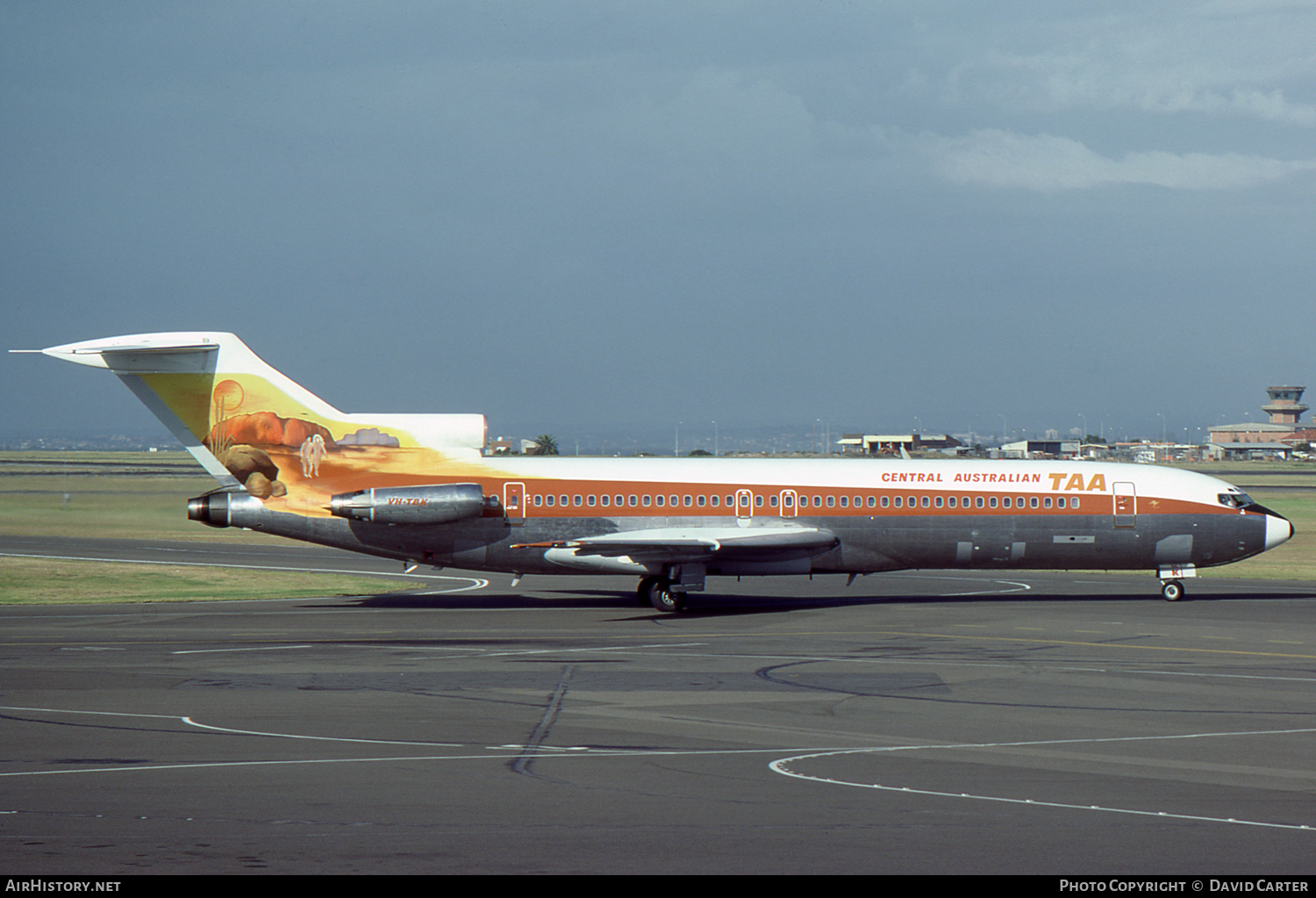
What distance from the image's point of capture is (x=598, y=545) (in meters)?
32.4

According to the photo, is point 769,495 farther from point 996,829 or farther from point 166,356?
point 996,829

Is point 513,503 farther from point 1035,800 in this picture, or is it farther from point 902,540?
point 1035,800

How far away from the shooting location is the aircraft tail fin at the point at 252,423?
Answer: 3372 centimetres

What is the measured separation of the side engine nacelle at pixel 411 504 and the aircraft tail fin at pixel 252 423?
0.94 metres

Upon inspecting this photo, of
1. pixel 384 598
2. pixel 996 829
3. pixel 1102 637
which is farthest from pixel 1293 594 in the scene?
pixel 996 829

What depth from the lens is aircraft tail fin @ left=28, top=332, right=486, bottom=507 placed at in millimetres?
33719

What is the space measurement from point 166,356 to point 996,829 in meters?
28.2

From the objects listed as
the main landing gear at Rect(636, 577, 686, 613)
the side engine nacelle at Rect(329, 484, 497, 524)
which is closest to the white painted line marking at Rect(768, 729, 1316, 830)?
the main landing gear at Rect(636, 577, 686, 613)

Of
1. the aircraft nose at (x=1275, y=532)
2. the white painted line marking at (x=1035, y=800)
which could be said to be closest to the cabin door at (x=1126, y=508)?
the aircraft nose at (x=1275, y=532)

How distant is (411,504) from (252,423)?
5.13 meters

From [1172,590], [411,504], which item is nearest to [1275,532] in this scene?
[1172,590]

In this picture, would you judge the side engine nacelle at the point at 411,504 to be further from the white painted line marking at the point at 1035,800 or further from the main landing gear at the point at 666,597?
the white painted line marking at the point at 1035,800

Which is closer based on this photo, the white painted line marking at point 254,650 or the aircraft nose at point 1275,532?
the white painted line marking at point 254,650

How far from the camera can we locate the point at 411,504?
109 ft
